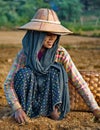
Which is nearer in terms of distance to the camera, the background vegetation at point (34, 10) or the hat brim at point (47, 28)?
the hat brim at point (47, 28)

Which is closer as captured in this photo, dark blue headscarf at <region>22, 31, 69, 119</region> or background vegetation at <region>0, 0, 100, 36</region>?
dark blue headscarf at <region>22, 31, 69, 119</region>

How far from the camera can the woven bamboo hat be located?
4.27 metres

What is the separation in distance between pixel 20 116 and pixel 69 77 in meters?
0.64

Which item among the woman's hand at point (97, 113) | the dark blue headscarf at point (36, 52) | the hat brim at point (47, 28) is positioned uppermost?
the hat brim at point (47, 28)

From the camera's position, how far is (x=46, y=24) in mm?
4344

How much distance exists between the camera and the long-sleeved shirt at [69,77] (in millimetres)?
4367

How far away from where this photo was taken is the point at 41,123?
4219 millimetres

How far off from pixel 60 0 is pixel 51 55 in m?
31.0

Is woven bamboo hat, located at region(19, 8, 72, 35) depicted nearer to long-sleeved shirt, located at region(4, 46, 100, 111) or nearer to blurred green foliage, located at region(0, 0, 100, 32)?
long-sleeved shirt, located at region(4, 46, 100, 111)

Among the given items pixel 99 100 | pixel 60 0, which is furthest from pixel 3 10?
pixel 99 100

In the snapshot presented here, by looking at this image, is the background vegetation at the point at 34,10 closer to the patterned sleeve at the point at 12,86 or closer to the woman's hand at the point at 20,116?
the patterned sleeve at the point at 12,86

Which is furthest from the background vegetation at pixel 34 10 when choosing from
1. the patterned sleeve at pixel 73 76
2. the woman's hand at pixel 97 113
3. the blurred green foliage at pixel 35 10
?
the woman's hand at pixel 97 113

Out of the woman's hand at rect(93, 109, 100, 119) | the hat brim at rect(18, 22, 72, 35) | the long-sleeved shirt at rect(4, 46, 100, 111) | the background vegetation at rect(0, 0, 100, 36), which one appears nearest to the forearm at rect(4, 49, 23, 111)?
the long-sleeved shirt at rect(4, 46, 100, 111)

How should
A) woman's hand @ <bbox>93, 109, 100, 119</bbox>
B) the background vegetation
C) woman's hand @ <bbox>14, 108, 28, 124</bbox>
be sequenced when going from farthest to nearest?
the background vegetation → woman's hand @ <bbox>93, 109, 100, 119</bbox> → woman's hand @ <bbox>14, 108, 28, 124</bbox>
